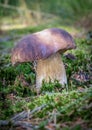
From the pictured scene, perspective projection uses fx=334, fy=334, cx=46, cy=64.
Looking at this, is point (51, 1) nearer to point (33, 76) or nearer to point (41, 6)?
point (41, 6)

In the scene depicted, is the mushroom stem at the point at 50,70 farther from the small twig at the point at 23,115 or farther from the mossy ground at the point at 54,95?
the small twig at the point at 23,115

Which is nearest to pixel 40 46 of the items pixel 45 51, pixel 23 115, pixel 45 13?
pixel 45 51

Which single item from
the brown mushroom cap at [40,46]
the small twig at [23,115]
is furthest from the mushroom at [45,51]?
the small twig at [23,115]

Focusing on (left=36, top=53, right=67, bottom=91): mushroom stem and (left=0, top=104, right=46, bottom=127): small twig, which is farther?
(left=36, top=53, right=67, bottom=91): mushroom stem

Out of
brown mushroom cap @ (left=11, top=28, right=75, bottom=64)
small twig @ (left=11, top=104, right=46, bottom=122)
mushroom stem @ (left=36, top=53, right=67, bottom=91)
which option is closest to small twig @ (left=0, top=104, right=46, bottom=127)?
small twig @ (left=11, top=104, right=46, bottom=122)

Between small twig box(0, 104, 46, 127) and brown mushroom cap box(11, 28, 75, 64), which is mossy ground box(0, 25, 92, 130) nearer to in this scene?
small twig box(0, 104, 46, 127)

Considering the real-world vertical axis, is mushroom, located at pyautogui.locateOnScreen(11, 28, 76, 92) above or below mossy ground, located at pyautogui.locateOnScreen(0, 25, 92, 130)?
above

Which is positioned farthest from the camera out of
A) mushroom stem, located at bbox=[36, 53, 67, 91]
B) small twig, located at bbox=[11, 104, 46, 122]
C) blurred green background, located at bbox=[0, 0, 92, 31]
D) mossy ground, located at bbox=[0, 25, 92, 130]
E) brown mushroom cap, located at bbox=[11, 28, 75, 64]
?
blurred green background, located at bbox=[0, 0, 92, 31]

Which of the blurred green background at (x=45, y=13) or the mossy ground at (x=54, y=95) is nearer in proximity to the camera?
the mossy ground at (x=54, y=95)

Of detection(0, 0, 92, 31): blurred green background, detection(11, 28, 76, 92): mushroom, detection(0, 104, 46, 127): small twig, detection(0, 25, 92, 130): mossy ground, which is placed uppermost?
detection(0, 0, 92, 31): blurred green background
